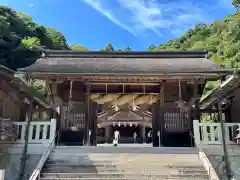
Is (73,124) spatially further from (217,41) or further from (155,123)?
(217,41)

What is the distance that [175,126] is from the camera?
1309 centimetres

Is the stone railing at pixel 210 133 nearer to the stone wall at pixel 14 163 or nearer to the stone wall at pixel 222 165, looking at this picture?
the stone wall at pixel 222 165

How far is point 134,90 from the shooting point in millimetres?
13758

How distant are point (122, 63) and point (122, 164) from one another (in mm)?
6029

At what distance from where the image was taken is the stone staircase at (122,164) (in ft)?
27.3

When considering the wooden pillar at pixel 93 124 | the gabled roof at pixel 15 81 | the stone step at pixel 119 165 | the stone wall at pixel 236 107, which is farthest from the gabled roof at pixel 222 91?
the gabled roof at pixel 15 81

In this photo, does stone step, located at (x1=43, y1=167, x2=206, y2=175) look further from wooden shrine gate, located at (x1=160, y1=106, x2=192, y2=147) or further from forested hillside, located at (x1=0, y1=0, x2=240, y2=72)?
forested hillside, located at (x1=0, y1=0, x2=240, y2=72)

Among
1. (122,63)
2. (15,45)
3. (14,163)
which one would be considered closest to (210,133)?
(122,63)

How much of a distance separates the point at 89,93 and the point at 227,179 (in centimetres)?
716

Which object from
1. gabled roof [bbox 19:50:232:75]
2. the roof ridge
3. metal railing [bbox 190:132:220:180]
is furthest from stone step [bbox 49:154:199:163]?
the roof ridge

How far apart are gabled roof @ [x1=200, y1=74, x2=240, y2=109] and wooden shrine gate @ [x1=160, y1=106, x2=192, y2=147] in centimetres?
176

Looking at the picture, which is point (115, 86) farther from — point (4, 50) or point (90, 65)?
point (4, 50)

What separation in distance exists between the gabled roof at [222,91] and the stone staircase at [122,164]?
11.1 feet

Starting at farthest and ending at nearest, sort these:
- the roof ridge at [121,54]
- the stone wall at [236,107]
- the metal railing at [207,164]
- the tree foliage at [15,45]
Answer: the tree foliage at [15,45], the roof ridge at [121,54], the stone wall at [236,107], the metal railing at [207,164]
